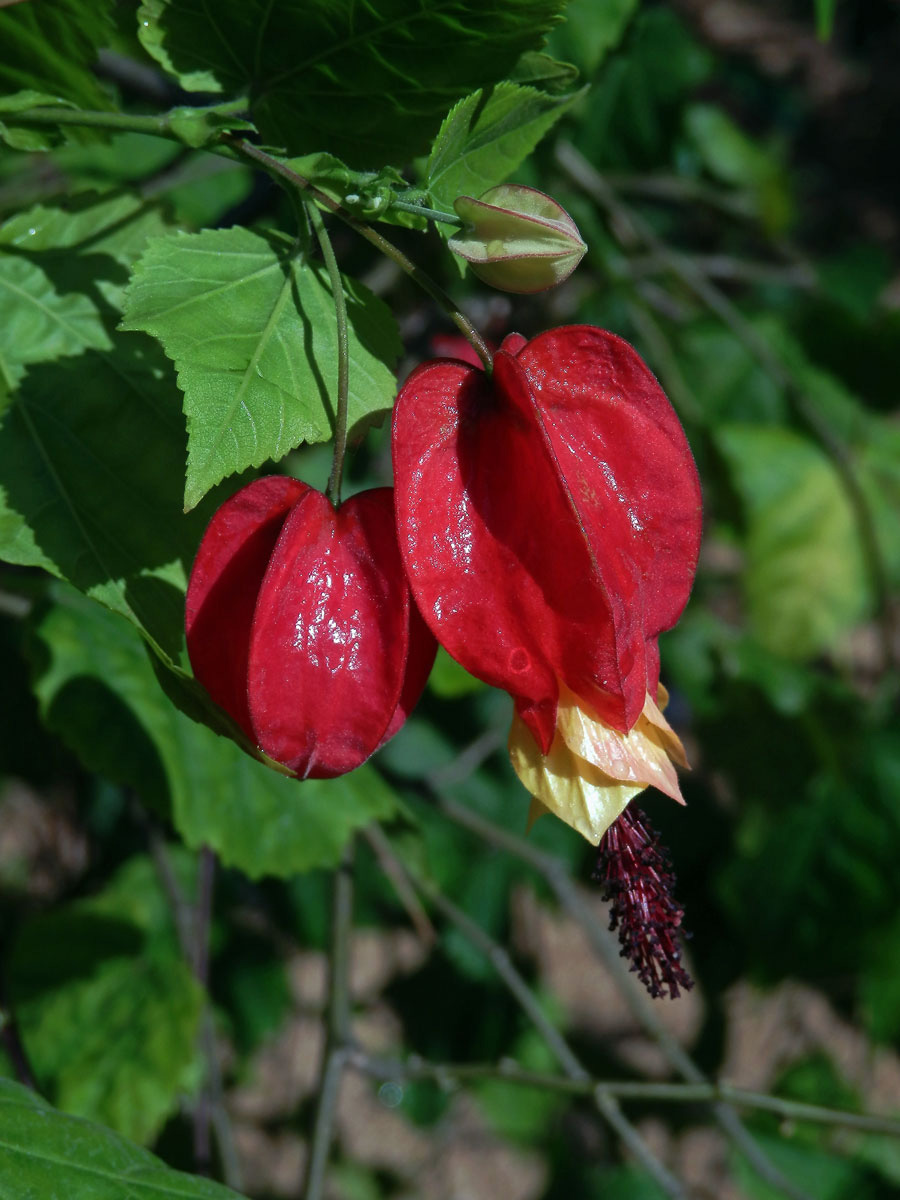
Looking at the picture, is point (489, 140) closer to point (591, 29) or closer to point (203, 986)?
point (591, 29)

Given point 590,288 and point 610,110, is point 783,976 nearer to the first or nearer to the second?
point 590,288

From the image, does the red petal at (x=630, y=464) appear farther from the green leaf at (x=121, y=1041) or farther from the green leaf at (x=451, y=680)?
the green leaf at (x=121, y=1041)

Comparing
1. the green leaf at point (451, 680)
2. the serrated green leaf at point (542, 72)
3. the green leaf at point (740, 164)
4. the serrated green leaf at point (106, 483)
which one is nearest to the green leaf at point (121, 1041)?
the green leaf at point (451, 680)

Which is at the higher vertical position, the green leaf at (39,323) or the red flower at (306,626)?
the green leaf at (39,323)

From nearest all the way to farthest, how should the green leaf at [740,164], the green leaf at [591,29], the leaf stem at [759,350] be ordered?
the green leaf at [591,29]
the leaf stem at [759,350]
the green leaf at [740,164]

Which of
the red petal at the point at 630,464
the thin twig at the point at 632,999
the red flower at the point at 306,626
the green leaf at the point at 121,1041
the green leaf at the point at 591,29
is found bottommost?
the green leaf at the point at 121,1041

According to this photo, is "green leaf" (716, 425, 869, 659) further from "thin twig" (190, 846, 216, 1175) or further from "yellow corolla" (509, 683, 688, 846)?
"yellow corolla" (509, 683, 688, 846)

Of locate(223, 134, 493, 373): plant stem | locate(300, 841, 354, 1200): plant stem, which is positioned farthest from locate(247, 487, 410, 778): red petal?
locate(300, 841, 354, 1200): plant stem

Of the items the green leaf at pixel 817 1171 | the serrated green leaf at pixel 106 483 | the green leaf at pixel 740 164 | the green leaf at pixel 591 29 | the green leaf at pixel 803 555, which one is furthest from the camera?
the green leaf at pixel 740 164
